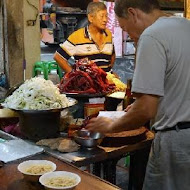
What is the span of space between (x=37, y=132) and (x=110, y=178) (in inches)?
39.6

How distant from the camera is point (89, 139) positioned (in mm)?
2990

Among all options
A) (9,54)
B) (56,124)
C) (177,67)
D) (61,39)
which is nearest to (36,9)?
(9,54)

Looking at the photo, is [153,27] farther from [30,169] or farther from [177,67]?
[30,169]

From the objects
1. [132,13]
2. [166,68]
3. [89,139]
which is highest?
[132,13]

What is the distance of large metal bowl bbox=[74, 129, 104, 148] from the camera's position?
3.00 meters

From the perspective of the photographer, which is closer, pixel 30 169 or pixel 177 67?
pixel 30 169

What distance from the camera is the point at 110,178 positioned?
3803 mm

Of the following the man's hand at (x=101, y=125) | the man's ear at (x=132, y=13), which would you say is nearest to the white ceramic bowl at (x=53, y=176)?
the man's hand at (x=101, y=125)

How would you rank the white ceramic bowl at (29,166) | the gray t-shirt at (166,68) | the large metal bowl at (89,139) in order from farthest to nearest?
1. the large metal bowl at (89,139)
2. the gray t-shirt at (166,68)
3. the white ceramic bowl at (29,166)

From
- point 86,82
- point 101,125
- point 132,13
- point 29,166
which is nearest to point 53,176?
point 29,166

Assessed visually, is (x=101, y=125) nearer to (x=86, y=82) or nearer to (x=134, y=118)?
(x=134, y=118)

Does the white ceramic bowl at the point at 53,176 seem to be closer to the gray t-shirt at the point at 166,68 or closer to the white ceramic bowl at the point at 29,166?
the white ceramic bowl at the point at 29,166

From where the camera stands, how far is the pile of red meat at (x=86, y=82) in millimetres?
3793

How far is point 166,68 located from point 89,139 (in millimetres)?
818
